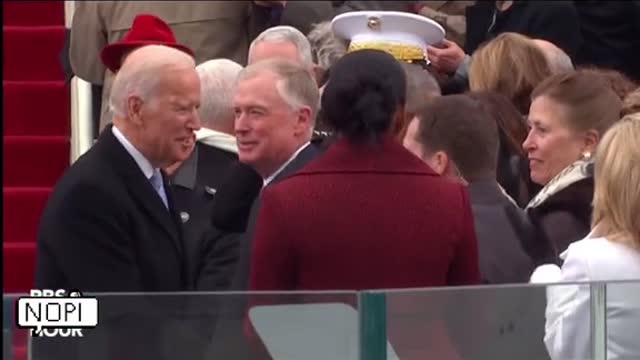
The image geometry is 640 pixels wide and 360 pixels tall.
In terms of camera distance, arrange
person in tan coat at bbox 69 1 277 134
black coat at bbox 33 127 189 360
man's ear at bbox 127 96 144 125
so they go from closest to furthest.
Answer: black coat at bbox 33 127 189 360 < man's ear at bbox 127 96 144 125 < person in tan coat at bbox 69 1 277 134

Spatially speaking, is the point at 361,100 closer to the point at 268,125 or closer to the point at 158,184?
the point at 268,125

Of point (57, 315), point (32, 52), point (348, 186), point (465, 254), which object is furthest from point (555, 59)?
point (32, 52)

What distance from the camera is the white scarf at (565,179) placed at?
750 centimetres

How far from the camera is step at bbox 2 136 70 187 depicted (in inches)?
477

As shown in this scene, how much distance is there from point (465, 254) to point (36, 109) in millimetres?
6048

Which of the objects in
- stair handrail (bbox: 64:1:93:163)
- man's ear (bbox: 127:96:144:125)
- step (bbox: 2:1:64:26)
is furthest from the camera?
step (bbox: 2:1:64:26)

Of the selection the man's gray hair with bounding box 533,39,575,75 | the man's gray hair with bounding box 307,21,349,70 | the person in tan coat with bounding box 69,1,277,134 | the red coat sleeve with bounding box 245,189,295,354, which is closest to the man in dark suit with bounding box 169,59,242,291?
the man's gray hair with bounding box 307,21,349,70

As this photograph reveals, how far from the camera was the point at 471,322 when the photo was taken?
6418 mm

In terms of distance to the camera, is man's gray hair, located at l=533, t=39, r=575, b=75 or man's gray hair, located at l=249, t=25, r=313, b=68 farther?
man's gray hair, located at l=249, t=25, r=313, b=68

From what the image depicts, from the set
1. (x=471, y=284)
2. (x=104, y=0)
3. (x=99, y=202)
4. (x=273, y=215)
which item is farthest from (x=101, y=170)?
(x=104, y=0)

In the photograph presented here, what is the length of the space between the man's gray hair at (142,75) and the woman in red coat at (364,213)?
77 centimetres

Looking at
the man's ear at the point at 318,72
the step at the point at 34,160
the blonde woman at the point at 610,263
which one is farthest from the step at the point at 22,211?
the blonde woman at the point at 610,263

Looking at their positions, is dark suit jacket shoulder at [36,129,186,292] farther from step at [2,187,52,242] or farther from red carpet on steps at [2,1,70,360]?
step at [2,187,52,242]

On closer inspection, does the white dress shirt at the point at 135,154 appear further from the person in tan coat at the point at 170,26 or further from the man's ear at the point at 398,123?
the person in tan coat at the point at 170,26
